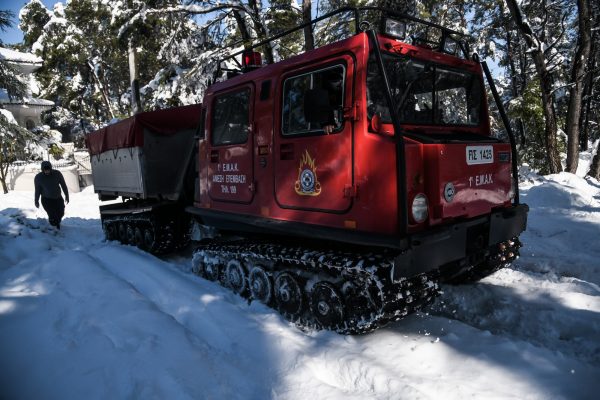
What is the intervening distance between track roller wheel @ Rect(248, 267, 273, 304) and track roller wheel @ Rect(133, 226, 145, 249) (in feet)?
12.1

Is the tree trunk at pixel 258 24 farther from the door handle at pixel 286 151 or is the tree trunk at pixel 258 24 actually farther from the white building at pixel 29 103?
the white building at pixel 29 103

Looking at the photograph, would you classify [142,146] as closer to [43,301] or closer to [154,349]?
[43,301]

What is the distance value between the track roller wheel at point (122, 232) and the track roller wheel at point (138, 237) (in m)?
0.51

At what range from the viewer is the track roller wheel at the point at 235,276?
493 centimetres

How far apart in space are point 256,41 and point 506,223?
972 cm

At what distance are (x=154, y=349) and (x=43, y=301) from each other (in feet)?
5.69

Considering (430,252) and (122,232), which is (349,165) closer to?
(430,252)

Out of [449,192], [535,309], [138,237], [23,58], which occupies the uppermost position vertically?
[23,58]

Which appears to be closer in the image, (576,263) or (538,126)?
(576,263)

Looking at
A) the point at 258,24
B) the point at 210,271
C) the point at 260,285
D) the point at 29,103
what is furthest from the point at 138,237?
the point at 29,103

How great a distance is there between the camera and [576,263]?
5.40m

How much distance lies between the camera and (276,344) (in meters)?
3.49

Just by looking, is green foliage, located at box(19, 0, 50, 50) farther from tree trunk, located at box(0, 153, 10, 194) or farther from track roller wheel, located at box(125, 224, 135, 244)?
track roller wheel, located at box(125, 224, 135, 244)

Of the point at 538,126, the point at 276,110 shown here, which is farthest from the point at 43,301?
the point at 538,126
